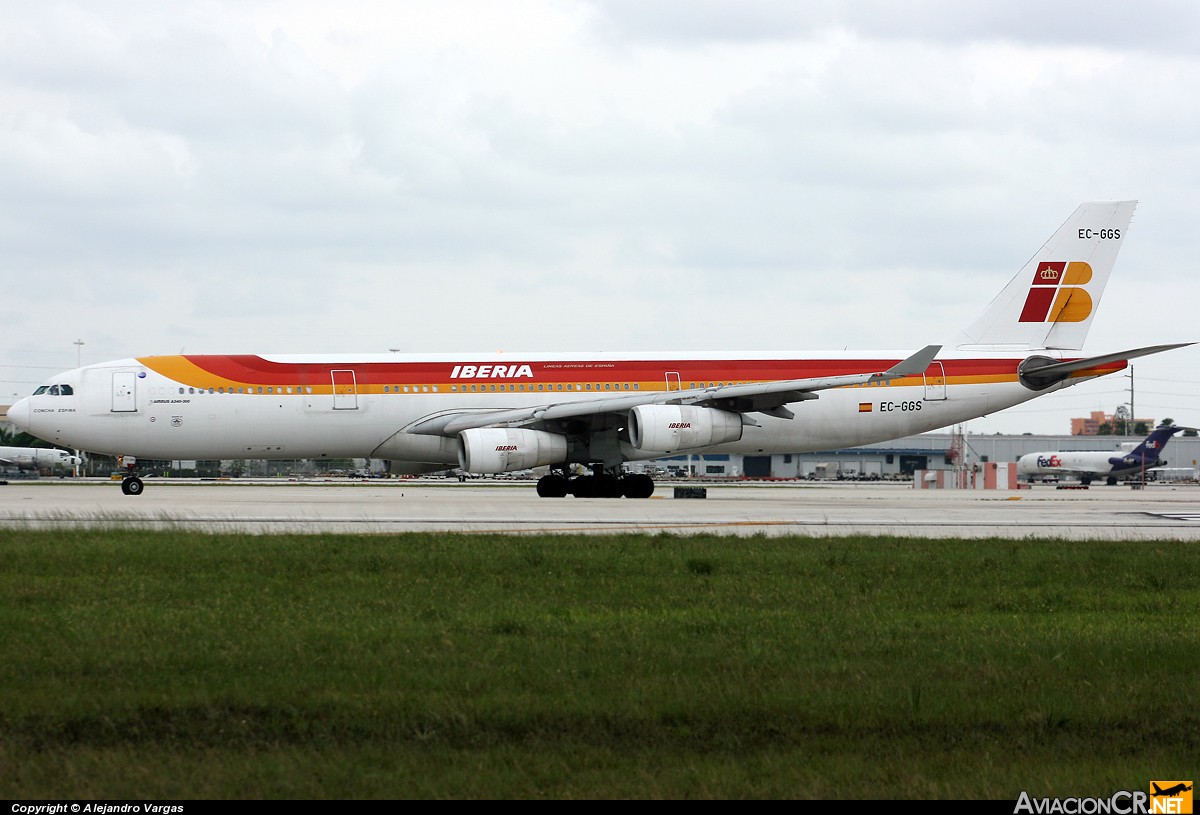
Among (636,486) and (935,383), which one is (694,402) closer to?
(636,486)

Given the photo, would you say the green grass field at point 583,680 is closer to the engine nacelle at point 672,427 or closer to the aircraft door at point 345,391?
the engine nacelle at point 672,427

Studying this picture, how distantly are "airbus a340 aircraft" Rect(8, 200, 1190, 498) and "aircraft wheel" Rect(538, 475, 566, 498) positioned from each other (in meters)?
0.04

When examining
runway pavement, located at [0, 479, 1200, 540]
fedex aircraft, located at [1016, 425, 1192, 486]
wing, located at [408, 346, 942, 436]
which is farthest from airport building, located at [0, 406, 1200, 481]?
runway pavement, located at [0, 479, 1200, 540]

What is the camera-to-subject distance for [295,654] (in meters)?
8.45

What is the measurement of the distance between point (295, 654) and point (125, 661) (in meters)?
1.08

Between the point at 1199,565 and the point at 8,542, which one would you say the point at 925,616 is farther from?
the point at 8,542

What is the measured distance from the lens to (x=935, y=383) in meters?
34.5

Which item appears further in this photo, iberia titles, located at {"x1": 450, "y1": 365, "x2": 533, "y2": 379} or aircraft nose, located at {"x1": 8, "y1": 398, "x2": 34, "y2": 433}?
iberia titles, located at {"x1": 450, "y1": 365, "x2": 533, "y2": 379}

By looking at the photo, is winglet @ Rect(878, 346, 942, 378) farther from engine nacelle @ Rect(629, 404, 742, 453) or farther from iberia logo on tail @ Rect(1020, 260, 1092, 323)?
iberia logo on tail @ Rect(1020, 260, 1092, 323)

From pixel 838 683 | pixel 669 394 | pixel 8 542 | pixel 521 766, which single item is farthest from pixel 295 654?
pixel 669 394

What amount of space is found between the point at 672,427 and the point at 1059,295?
41.9 ft

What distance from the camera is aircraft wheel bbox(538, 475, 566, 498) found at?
33.5m

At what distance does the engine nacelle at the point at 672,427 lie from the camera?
1209 inches

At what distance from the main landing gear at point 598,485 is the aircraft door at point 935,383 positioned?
8.18 m
